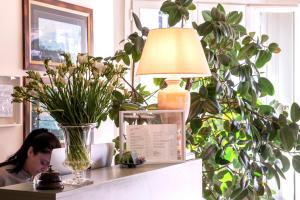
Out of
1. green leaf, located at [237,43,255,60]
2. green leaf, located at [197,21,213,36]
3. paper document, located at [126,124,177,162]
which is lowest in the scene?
paper document, located at [126,124,177,162]

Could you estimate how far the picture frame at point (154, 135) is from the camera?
2.08 metres

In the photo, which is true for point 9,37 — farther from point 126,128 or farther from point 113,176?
point 113,176

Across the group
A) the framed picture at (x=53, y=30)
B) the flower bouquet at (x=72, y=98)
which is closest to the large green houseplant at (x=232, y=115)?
the framed picture at (x=53, y=30)

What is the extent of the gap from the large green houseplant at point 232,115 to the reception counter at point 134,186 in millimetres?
694

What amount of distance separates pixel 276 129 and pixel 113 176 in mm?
1656

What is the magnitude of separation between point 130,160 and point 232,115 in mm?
1382

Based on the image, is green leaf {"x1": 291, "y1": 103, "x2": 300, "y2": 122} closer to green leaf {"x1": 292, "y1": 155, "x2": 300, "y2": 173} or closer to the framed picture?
green leaf {"x1": 292, "y1": 155, "x2": 300, "y2": 173}

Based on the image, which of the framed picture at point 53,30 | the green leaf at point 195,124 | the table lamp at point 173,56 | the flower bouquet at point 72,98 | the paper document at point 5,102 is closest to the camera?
the flower bouquet at point 72,98

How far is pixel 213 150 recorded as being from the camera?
3.01m

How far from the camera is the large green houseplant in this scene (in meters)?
2.99

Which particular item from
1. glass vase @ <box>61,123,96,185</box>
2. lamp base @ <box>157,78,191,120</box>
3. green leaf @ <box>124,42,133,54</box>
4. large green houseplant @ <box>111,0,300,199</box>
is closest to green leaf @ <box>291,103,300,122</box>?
large green houseplant @ <box>111,0,300,199</box>

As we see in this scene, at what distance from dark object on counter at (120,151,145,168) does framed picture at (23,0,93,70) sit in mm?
1806

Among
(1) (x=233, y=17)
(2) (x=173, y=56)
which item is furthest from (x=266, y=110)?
(2) (x=173, y=56)

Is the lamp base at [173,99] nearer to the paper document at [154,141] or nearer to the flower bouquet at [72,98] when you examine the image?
the paper document at [154,141]
